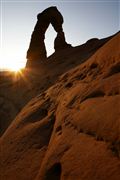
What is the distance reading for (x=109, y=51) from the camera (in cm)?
767

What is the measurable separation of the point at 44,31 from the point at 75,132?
100 ft

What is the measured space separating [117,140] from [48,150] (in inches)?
85.8

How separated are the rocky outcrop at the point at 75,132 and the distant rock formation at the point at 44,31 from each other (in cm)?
2570

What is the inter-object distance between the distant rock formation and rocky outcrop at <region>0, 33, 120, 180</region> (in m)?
25.7

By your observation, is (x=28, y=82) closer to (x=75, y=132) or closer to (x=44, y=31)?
(x=44, y=31)

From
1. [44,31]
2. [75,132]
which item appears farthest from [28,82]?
[75,132]

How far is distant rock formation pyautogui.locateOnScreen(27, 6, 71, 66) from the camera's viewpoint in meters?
34.0

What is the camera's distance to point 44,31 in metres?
34.9

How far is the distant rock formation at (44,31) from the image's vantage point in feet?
111

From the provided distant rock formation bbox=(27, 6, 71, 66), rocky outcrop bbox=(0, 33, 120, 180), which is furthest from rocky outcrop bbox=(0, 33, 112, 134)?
rocky outcrop bbox=(0, 33, 120, 180)

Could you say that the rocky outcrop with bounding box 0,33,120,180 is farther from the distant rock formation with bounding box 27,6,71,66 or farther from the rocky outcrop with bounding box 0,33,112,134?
the distant rock formation with bounding box 27,6,71,66

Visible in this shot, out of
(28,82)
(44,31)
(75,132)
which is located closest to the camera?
(75,132)

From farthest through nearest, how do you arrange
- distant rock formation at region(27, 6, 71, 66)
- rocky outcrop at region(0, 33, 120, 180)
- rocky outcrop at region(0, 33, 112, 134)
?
distant rock formation at region(27, 6, 71, 66), rocky outcrop at region(0, 33, 112, 134), rocky outcrop at region(0, 33, 120, 180)

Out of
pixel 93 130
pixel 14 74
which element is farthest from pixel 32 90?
pixel 93 130
